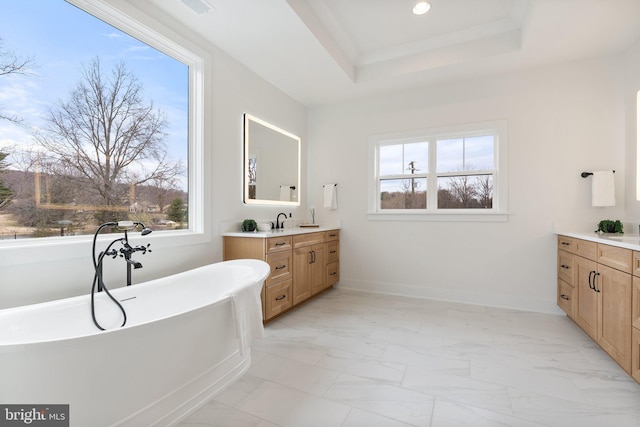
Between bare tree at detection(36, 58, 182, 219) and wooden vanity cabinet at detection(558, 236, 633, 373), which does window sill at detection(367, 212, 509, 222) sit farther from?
bare tree at detection(36, 58, 182, 219)

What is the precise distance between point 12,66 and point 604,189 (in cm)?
496

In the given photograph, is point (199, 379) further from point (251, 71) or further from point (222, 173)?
point (251, 71)

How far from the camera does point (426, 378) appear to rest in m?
1.98

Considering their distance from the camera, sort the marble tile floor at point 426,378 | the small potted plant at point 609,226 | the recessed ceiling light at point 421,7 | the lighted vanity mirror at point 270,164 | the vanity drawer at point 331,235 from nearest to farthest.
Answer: the marble tile floor at point 426,378, the recessed ceiling light at point 421,7, the small potted plant at point 609,226, the lighted vanity mirror at point 270,164, the vanity drawer at point 331,235

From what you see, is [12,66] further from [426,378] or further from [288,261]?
[426,378]

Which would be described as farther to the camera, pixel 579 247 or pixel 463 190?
pixel 463 190

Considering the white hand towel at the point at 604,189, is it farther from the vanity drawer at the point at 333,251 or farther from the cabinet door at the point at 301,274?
the cabinet door at the point at 301,274

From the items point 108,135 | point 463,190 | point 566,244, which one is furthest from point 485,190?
point 108,135

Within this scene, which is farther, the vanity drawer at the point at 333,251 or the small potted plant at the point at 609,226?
the vanity drawer at the point at 333,251

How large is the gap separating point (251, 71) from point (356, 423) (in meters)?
3.52

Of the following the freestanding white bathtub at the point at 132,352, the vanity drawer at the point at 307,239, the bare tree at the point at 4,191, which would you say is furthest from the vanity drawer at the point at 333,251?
the bare tree at the point at 4,191

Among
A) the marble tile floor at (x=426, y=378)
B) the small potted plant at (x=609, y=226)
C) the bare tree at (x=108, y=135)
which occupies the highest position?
the bare tree at (x=108, y=135)

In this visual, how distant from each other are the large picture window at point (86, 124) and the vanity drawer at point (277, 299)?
1.04 meters

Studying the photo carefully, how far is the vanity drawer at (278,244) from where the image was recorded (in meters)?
2.83
